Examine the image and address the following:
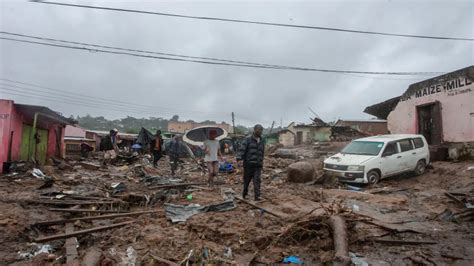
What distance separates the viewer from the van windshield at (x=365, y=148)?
1021 centimetres

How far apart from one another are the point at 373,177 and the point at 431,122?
23.4 ft

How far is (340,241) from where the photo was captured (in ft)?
13.1

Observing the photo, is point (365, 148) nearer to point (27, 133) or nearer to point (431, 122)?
point (431, 122)

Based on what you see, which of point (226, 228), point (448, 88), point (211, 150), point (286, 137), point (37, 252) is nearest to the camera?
point (37, 252)

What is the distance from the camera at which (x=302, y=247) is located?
4270mm

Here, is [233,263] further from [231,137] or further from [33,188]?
[231,137]

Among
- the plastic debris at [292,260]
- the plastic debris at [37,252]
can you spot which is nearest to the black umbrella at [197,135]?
the plastic debris at [37,252]

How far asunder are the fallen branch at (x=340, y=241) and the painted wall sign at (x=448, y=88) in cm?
1168

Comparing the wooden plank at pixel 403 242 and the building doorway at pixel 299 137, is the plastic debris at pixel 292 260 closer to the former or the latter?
the wooden plank at pixel 403 242

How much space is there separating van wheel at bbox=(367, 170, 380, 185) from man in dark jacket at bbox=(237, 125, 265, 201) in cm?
479

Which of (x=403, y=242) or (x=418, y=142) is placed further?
(x=418, y=142)

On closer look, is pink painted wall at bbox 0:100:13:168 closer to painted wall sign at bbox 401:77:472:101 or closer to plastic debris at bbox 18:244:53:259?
plastic debris at bbox 18:244:53:259

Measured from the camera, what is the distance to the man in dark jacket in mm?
6758

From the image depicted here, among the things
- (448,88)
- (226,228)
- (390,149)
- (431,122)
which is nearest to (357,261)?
(226,228)
